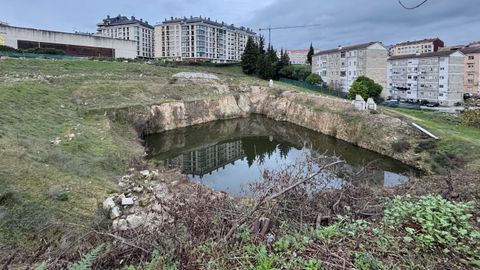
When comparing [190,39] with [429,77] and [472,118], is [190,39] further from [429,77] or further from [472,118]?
[472,118]

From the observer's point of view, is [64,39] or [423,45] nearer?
[64,39]

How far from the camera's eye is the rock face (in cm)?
2400

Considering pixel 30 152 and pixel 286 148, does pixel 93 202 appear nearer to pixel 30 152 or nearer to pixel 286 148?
pixel 30 152

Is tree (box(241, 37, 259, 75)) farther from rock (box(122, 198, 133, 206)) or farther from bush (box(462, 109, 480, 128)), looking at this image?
rock (box(122, 198, 133, 206))

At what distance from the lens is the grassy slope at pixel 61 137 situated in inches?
309

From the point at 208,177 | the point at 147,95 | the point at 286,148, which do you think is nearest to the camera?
the point at 208,177

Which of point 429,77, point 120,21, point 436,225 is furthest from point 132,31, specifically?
point 436,225

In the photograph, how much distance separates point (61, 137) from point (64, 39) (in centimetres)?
4032

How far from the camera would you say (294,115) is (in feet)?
120

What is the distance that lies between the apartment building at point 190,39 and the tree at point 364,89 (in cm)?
5590

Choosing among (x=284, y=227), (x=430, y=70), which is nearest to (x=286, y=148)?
(x=284, y=227)

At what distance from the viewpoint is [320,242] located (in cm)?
407

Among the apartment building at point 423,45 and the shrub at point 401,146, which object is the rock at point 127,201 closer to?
the shrub at point 401,146

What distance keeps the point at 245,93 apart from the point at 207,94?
260 inches
